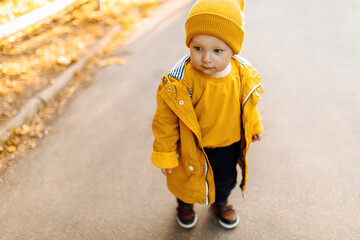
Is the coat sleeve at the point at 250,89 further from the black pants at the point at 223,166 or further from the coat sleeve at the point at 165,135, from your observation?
the coat sleeve at the point at 165,135

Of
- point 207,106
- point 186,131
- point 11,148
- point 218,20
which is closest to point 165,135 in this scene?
point 186,131

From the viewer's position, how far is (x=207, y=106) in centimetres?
156

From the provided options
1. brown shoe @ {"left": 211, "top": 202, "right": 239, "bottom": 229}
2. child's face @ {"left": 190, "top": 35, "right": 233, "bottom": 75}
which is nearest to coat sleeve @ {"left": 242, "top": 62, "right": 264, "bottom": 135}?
child's face @ {"left": 190, "top": 35, "right": 233, "bottom": 75}

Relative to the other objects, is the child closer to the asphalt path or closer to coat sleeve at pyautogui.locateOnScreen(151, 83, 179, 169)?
coat sleeve at pyautogui.locateOnScreen(151, 83, 179, 169)

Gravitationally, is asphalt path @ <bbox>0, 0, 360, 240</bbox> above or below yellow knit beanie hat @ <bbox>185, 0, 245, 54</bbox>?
below

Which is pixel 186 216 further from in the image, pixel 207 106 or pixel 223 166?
pixel 207 106

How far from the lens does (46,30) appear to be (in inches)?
174

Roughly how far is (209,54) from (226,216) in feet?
3.73

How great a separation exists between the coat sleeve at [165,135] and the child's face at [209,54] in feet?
0.79

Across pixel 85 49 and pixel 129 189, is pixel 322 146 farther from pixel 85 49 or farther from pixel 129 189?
pixel 85 49

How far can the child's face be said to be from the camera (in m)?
1.42

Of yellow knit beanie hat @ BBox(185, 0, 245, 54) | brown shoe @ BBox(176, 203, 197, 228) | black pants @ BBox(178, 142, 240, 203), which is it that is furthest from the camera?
brown shoe @ BBox(176, 203, 197, 228)

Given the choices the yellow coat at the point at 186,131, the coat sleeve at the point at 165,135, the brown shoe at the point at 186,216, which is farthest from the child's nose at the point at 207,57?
the brown shoe at the point at 186,216

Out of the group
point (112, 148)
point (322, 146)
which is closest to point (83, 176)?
point (112, 148)
